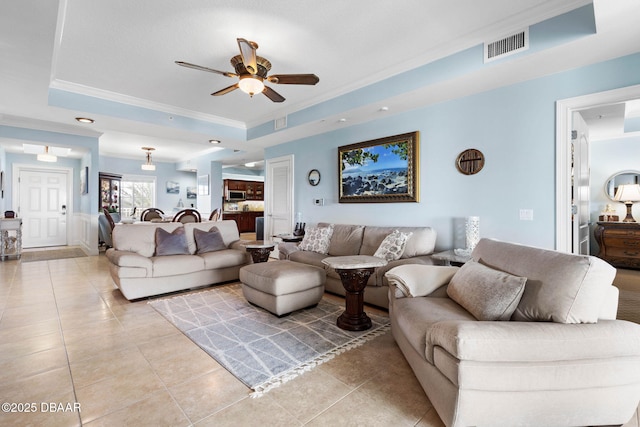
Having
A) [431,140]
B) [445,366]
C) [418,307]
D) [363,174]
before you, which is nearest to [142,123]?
[363,174]

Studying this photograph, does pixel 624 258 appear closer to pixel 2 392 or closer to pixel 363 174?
pixel 363 174

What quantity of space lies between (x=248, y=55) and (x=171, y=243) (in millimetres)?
2784

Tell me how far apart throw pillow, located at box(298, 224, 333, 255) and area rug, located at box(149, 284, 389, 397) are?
0.92 m

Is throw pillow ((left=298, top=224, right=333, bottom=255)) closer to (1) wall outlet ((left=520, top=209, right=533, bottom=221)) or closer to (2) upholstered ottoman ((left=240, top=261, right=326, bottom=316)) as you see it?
(2) upholstered ottoman ((left=240, top=261, right=326, bottom=316))

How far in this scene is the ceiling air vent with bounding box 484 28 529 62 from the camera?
8.53 ft

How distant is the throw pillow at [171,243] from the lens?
4.10 meters

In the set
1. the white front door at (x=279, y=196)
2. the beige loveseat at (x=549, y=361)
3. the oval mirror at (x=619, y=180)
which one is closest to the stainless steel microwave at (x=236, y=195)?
the white front door at (x=279, y=196)

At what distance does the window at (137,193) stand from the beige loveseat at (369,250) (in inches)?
300

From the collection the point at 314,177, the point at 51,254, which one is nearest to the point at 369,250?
the point at 314,177

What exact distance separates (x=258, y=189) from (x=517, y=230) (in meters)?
10.0

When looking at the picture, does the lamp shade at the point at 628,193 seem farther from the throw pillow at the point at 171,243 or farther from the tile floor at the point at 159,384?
the throw pillow at the point at 171,243

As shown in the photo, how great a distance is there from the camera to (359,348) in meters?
2.40


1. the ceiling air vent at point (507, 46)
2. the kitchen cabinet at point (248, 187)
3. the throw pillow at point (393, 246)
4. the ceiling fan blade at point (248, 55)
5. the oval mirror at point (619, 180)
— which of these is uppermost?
the ceiling air vent at point (507, 46)

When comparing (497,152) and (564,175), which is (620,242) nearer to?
(564,175)
